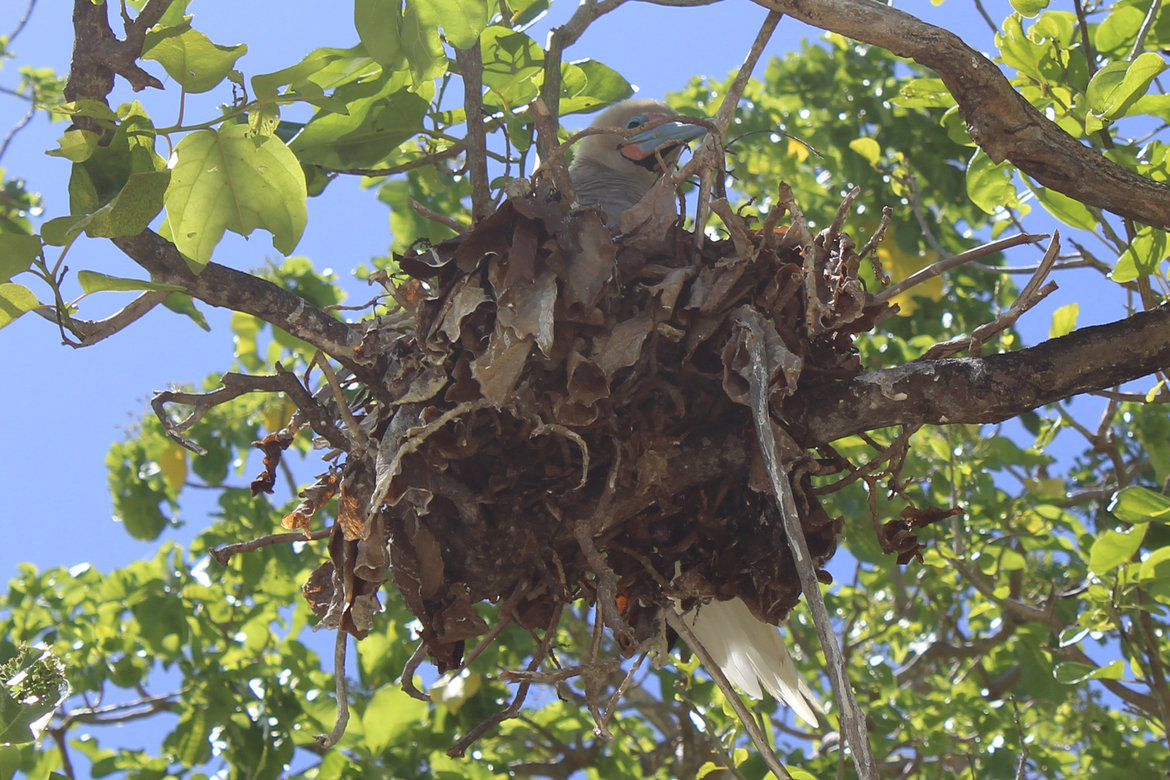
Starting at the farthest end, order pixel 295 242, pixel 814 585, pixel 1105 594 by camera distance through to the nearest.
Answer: pixel 1105 594
pixel 295 242
pixel 814 585

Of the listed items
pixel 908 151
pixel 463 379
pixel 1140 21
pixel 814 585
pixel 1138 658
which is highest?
pixel 908 151

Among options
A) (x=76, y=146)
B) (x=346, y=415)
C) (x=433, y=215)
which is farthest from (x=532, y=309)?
(x=76, y=146)

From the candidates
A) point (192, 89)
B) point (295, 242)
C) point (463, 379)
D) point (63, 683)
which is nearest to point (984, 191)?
point (463, 379)

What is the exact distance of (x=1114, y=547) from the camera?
7.77ft

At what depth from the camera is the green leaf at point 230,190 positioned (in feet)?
6.08

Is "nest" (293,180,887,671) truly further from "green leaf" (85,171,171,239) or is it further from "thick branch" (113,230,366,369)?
"green leaf" (85,171,171,239)

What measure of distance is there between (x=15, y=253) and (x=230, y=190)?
387mm

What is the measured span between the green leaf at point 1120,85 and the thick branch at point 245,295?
1434mm

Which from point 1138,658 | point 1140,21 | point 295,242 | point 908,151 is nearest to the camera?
point 295,242

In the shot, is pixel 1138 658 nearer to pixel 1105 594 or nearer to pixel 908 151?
pixel 1105 594

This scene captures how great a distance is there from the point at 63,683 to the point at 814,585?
55.9 inches

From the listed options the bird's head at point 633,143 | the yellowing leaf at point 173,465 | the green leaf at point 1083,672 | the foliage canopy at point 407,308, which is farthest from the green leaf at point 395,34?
the yellowing leaf at point 173,465

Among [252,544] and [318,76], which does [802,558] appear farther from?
[318,76]

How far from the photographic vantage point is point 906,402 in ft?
5.99
